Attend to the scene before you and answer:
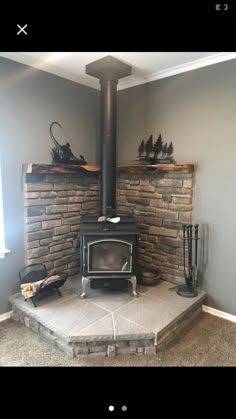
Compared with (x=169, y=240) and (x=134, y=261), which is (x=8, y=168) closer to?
(x=134, y=261)

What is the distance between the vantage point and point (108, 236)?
2232 mm

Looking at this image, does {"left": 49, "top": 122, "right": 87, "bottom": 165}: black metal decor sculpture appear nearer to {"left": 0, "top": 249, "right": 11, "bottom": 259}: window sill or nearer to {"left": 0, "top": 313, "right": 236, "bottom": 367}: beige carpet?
{"left": 0, "top": 249, "right": 11, "bottom": 259}: window sill

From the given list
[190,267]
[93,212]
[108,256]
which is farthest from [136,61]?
[190,267]

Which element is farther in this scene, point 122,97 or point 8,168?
point 122,97

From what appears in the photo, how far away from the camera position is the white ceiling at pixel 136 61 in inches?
84.0

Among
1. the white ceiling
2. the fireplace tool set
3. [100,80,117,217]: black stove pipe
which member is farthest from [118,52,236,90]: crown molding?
the fireplace tool set

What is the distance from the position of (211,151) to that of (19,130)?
1789 millimetres

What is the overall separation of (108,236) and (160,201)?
2.52 feet

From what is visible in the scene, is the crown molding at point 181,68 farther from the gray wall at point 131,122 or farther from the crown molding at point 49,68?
the crown molding at point 49,68

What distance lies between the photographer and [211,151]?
2291 mm

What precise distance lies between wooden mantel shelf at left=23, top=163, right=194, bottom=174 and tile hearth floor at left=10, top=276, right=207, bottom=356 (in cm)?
117
